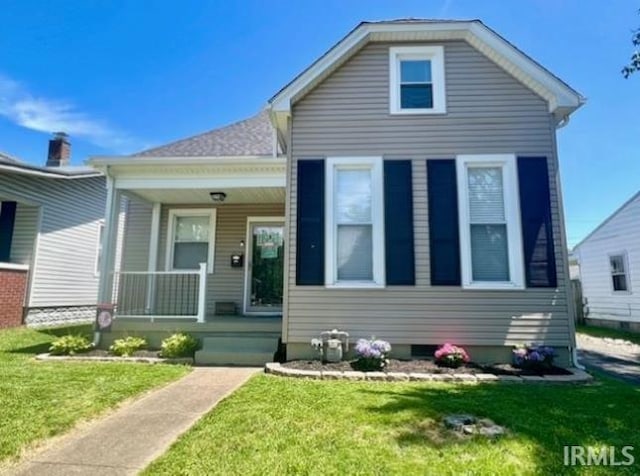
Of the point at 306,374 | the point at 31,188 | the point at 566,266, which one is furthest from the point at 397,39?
the point at 31,188

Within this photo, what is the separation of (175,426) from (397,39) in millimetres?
7007

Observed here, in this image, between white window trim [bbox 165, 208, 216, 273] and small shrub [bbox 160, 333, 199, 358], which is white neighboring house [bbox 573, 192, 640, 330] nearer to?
white window trim [bbox 165, 208, 216, 273]

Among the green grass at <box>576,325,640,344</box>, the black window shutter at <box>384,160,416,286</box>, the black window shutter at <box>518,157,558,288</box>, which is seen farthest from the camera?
the green grass at <box>576,325,640,344</box>

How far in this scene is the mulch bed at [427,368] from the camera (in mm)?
5633

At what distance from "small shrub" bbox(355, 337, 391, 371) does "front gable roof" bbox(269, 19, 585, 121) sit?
4.20m

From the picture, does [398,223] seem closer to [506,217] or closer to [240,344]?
[506,217]

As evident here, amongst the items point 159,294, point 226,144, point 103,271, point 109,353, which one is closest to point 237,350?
point 109,353

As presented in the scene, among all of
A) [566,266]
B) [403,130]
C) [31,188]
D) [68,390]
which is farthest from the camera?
[31,188]

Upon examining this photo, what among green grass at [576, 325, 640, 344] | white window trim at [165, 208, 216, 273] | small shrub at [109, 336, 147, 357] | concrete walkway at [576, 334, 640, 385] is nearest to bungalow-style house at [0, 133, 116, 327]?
white window trim at [165, 208, 216, 273]

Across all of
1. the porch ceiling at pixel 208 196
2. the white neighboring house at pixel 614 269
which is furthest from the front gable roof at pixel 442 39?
the white neighboring house at pixel 614 269

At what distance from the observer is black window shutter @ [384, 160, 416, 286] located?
636 centimetres

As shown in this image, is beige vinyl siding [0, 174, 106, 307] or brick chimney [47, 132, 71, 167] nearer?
beige vinyl siding [0, 174, 106, 307]

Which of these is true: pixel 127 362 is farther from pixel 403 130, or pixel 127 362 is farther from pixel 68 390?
pixel 403 130

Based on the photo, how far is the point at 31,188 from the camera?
10.4 meters
